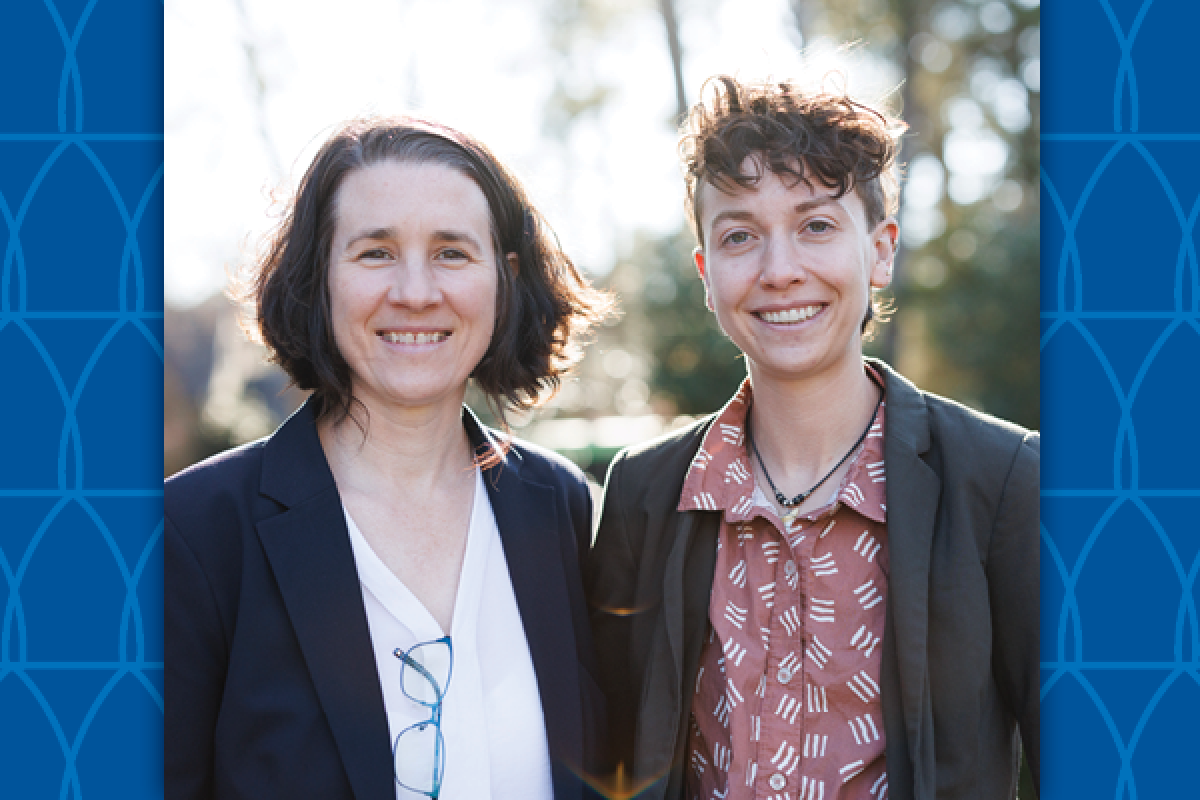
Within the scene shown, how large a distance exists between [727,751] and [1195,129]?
4.66ft

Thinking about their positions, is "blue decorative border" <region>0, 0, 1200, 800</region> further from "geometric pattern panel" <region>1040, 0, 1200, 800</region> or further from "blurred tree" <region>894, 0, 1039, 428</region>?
"blurred tree" <region>894, 0, 1039, 428</region>

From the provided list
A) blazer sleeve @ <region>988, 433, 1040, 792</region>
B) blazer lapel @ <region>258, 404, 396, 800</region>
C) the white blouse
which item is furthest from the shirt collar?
blazer lapel @ <region>258, 404, 396, 800</region>

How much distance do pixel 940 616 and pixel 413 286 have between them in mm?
1151

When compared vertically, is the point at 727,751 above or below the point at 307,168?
below

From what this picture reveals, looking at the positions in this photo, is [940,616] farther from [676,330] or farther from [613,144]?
[676,330]

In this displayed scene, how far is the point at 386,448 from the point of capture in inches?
67.5

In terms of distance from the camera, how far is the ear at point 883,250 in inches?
68.1

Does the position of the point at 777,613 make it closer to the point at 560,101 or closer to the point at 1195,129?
the point at 1195,129

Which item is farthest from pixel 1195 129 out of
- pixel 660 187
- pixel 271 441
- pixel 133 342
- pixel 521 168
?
pixel 660 187

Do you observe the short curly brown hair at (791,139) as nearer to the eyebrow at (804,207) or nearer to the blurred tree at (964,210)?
the eyebrow at (804,207)

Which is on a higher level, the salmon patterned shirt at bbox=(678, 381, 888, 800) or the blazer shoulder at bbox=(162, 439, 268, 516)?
the blazer shoulder at bbox=(162, 439, 268, 516)

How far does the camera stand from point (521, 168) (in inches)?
74.2

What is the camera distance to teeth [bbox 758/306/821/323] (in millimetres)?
1618

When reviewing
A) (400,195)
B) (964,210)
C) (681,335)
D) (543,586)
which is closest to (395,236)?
(400,195)
